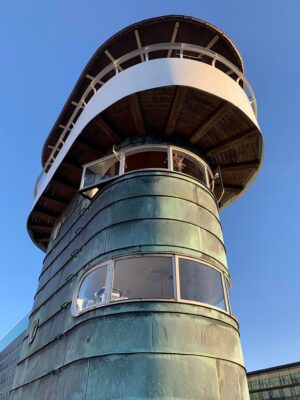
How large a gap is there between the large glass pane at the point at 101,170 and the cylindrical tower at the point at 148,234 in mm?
36

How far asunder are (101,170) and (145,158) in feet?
4.71

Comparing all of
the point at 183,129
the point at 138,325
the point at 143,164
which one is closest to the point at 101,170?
the point at 143,164

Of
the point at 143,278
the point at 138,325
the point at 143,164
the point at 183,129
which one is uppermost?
the point at 183,129

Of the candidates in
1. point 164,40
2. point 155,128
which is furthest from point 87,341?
point 164,40

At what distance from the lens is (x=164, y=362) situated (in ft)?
16.8

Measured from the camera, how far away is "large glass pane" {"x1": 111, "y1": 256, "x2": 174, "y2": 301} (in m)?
6.11

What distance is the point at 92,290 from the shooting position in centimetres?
692

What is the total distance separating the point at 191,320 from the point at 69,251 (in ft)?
16.6

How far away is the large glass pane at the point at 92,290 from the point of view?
21.4ft

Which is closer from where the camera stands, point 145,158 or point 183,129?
point 145,158

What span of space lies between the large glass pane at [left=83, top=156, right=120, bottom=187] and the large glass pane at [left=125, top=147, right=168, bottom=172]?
423 mm

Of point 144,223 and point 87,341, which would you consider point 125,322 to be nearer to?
point 87,341

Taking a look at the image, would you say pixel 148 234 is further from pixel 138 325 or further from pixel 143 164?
pixel 143 164

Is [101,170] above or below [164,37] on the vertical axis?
below
